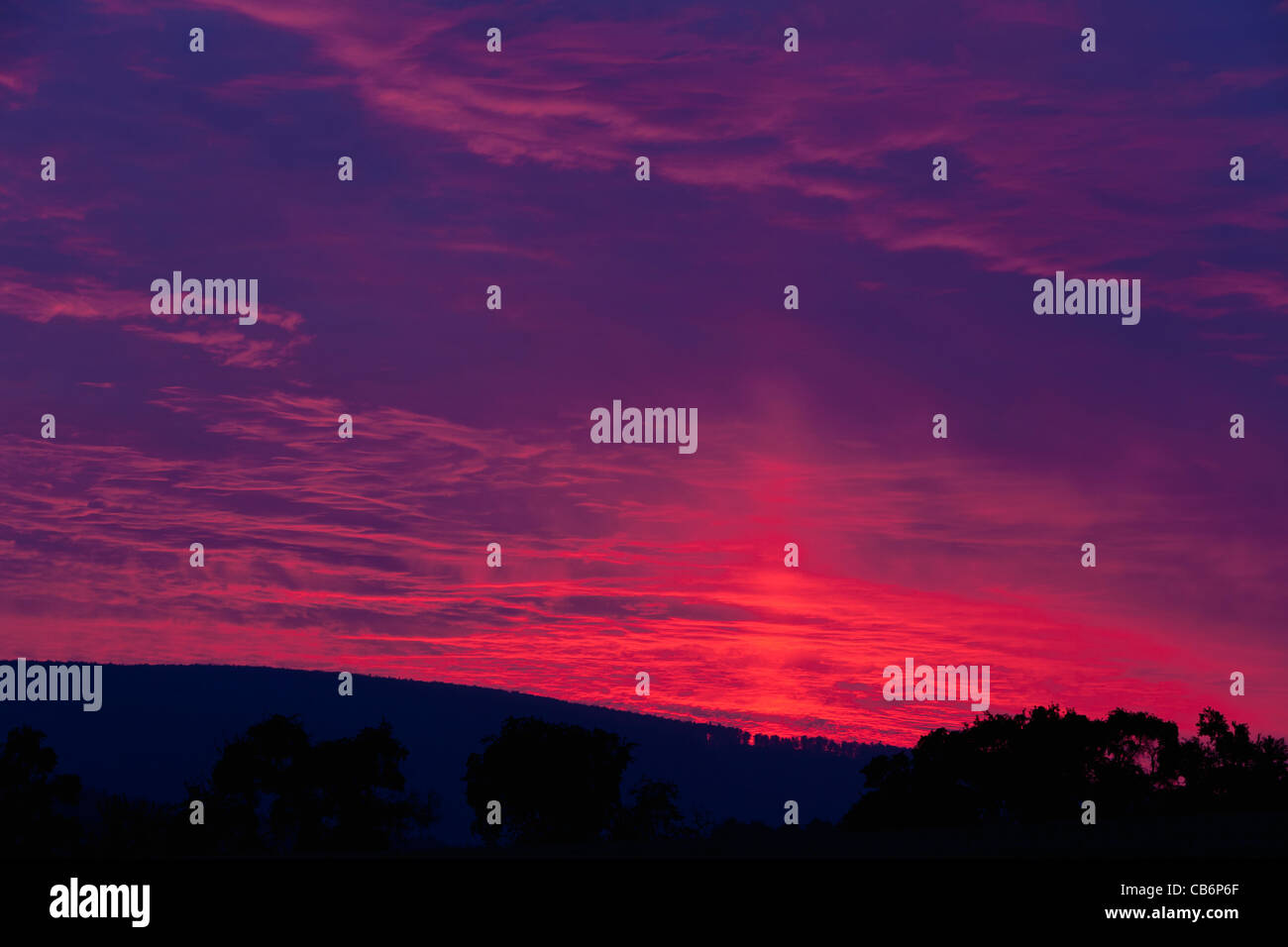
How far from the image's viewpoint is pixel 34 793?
331ft

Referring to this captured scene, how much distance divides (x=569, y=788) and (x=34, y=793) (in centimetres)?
4165

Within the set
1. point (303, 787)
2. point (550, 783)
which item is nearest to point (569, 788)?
point (550, 783)

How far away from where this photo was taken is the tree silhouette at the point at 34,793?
96.4 metres

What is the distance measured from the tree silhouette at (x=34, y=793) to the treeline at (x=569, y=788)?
131mm

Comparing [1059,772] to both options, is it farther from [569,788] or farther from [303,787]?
[303,787]

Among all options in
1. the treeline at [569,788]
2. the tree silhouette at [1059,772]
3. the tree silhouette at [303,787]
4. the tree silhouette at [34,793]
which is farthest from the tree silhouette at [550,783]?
the tree silhouette at [34,793]

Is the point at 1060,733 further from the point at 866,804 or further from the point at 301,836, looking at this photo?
the point at 301,836

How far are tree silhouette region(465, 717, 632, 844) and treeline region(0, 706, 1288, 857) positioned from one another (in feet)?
0.36

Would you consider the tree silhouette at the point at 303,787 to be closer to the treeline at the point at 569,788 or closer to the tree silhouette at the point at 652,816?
the treeline at the point at 569,788

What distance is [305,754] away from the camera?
322ft
